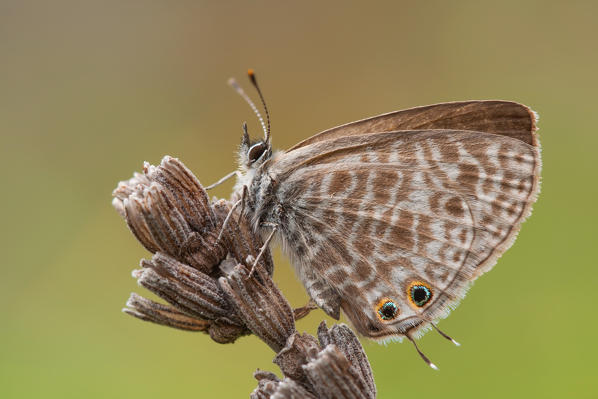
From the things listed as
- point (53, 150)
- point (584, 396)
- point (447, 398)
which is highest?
point (53, 150)

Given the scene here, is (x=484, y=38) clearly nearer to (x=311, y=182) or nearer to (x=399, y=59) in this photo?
(x=399, y=59)

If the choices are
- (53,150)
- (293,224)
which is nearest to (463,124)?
(293,224)

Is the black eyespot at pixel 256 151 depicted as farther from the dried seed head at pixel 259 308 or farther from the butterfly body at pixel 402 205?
the dried seed head at pixel 259 308

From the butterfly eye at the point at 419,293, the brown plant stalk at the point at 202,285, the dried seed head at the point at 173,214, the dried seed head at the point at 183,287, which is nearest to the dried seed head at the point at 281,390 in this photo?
the brown plant stalk at the point at 202,285

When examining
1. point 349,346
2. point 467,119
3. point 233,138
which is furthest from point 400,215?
point 233,138

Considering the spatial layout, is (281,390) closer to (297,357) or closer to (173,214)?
(297,357)

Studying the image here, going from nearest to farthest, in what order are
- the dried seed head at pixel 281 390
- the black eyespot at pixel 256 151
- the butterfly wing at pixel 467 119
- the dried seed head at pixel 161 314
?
the dried seed head at pixel 281 390 < the dried seed head at pixel 161 314 < the butterfly wing at pixel 467 119 < the black eyespot at pixel 256 151

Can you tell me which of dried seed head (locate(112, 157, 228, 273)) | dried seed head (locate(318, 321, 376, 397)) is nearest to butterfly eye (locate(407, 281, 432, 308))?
dried seed head (locate(318, 321, 376, 397))
